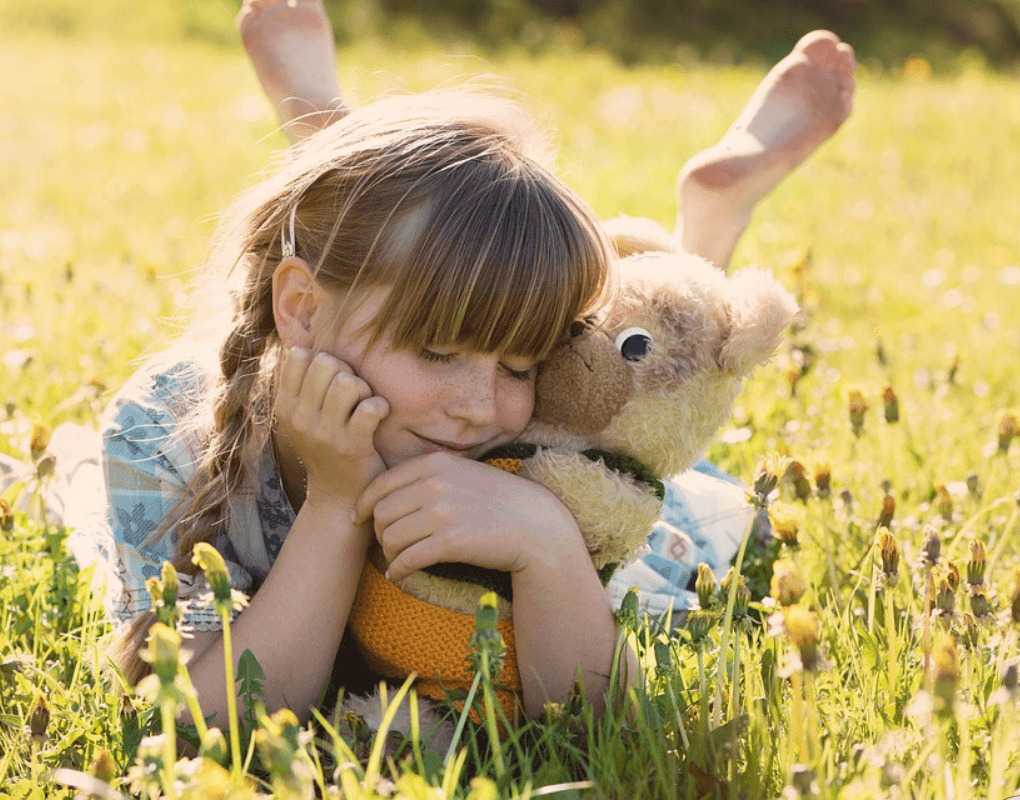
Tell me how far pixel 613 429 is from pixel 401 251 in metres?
0.34

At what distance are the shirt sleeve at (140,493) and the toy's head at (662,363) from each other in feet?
1.67

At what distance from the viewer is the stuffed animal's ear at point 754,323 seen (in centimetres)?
165

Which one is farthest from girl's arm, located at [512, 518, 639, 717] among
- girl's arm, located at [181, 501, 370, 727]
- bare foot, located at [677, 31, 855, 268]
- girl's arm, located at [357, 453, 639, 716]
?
bare foot, located at [677, 31, 855, 268]

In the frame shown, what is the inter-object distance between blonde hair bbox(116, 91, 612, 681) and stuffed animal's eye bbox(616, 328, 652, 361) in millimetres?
72

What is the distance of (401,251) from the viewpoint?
167 cm

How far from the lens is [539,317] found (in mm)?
1669

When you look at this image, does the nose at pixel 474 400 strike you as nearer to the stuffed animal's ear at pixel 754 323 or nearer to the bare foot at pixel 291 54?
the stuffed animal's ear at pixel 754 323

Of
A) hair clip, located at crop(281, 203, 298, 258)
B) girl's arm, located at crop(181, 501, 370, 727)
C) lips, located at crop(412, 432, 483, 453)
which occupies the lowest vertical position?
girl's arm, located at crop(181, 501, 370, 727)

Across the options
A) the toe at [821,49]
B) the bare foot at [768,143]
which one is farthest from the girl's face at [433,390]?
the toe at [821,49]

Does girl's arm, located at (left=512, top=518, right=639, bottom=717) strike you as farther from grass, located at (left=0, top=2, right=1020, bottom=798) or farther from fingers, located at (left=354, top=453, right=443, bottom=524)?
fingers, located at (left=354, top=453, right=443, bottom=524)

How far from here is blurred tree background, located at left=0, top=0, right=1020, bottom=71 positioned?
1005 centimetres

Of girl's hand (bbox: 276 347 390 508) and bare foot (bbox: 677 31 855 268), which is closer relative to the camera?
girl's hand (bbox: 276 347 390 508)

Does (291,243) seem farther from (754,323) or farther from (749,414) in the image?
(749,414)

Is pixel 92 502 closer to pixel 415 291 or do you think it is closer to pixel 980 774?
pixel 415 291
